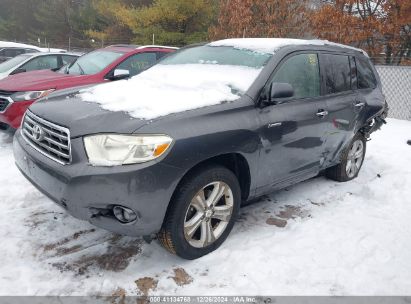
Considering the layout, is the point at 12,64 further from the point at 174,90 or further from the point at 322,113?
the point at 322,113

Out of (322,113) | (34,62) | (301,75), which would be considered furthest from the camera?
(34,62)

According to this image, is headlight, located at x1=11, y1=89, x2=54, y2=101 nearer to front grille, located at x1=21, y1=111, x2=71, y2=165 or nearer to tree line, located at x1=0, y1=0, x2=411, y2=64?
front grille, located at x1=21, y1=111, x2=71, y2=165

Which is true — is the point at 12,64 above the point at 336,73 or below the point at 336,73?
below

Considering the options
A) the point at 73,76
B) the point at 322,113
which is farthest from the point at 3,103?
the point at 322,113

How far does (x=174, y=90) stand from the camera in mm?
3332

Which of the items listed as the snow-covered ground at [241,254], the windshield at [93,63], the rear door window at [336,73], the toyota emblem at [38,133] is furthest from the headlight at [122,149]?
the windshield at [93,63]

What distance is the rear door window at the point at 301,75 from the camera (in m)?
3.59

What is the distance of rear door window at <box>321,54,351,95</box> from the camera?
163 inches

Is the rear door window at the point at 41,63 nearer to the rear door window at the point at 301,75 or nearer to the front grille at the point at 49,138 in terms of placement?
the front grille at the point at 49,138

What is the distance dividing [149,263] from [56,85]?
13.1ft

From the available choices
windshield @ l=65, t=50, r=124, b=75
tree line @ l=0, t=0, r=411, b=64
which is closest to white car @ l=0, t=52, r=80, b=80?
windshield @ l=65, t=50, r=124, b=75

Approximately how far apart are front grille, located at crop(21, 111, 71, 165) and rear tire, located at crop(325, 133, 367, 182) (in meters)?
3.55

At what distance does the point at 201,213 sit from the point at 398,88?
1001 centimetres

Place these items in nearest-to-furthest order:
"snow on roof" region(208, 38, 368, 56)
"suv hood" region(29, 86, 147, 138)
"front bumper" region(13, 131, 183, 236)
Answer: "front bumper" region(13, 131, 183, 236)
"suv hood" region(29, 86, 147, 138)
"snow on roof" region(208, 38, 368, 56)
